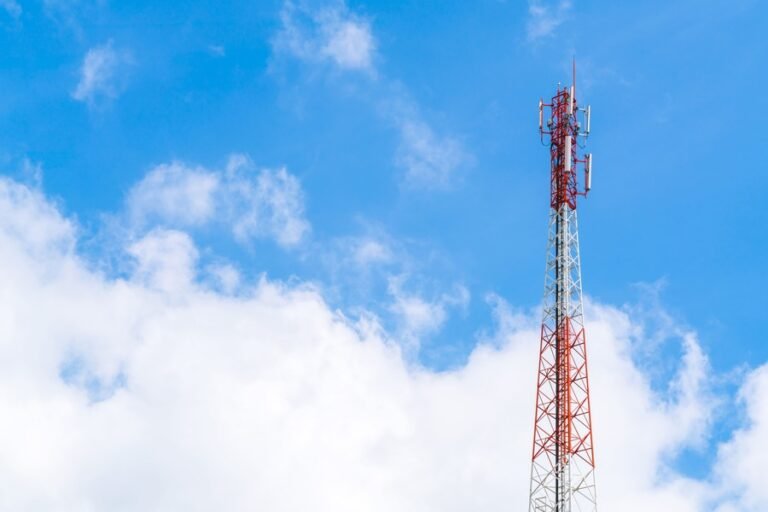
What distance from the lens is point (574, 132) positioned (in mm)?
101625

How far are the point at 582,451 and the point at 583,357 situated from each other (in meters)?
7.43

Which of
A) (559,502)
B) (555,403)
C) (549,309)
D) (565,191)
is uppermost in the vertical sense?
(565,191)

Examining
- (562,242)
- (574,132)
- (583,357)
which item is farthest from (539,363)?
(574,132)

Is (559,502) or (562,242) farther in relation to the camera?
(562,242)

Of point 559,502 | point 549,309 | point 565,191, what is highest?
point 565,191

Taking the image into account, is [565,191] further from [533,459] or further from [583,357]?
[533,459]

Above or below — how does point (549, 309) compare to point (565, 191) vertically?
below

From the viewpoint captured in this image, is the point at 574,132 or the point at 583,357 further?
the point at 574,132

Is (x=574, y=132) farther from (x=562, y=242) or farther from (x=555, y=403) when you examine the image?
(x=555, y=403)

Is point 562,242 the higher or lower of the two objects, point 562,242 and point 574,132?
the lower

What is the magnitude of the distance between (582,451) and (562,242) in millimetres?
17323

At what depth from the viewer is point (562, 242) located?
324ft

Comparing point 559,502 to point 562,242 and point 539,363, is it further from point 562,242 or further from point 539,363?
point 562,242

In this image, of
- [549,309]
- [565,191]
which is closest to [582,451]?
[549,309]
